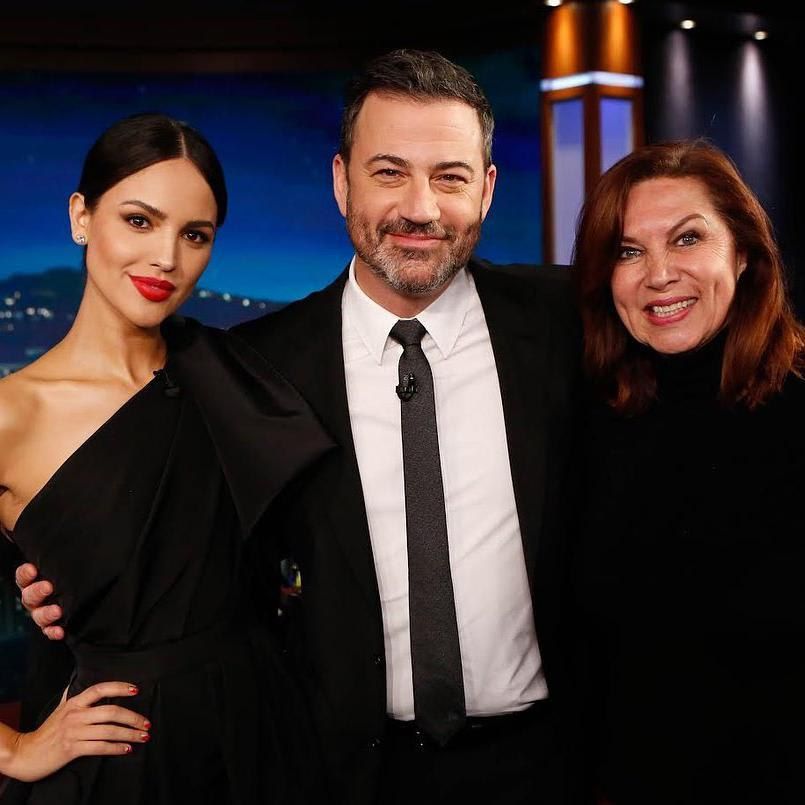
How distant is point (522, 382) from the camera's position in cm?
199

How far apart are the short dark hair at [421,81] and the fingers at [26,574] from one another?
1116 mm

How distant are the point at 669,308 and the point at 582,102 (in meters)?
3.49

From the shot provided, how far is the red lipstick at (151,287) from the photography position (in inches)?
65.8

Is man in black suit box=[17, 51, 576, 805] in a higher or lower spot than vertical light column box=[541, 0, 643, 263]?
Answer: lower

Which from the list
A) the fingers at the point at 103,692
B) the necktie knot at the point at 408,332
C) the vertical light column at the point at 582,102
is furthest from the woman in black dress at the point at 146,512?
the vertical light column at the point at 582,102

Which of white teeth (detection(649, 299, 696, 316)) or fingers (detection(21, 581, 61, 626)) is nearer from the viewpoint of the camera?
fingers (detection(21, 581, 61, 626))

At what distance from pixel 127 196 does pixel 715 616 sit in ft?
4.23

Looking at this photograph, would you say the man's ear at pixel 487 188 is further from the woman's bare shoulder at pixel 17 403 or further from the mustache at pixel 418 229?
the woman's bare shoulder at pixel 17 403

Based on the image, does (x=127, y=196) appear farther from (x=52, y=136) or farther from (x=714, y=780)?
(x=52, y=136)

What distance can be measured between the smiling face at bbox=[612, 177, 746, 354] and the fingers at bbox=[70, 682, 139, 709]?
1.17m

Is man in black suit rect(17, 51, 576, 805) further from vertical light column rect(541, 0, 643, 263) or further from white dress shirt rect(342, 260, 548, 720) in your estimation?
vertical light column rect(541, 0, 643, 263)

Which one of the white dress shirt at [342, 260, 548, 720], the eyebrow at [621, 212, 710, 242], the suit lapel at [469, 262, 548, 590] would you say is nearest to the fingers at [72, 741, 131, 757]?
the white dress shirt at [342, 260, 548, 720]

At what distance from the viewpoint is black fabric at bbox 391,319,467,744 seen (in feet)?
6.05

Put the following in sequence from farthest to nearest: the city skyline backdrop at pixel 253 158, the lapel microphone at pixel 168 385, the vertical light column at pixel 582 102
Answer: the city skyline backdrop at pixel 253 158 → the vertical light column at pixel 582 102 → the lapel microphone at pixel 168 385
